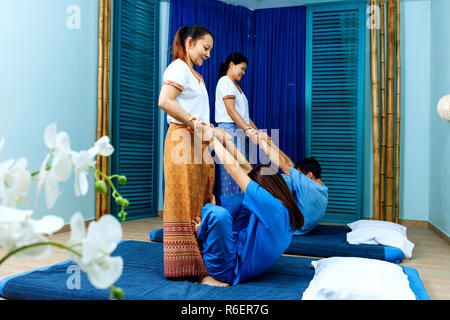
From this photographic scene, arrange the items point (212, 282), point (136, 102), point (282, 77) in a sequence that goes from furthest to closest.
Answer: point (282, 77), point (136, 102), point (212, 282)

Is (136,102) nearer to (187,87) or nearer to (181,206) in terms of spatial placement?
(187,87)

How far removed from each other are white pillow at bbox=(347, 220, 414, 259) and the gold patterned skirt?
130cm

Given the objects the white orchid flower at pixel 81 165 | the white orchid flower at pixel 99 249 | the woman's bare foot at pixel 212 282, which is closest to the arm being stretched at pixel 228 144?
the woman's bare foot at pixel 212 282

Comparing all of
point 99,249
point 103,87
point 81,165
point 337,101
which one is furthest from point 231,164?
point 337,101

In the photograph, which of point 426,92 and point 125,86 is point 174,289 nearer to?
point 125,86

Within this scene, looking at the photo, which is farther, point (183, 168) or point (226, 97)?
point (226, 97)

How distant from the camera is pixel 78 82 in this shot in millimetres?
3553

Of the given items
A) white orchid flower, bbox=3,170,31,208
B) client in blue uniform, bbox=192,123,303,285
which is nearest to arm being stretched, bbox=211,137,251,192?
client in blue uniform, bbox=192,123,303,285

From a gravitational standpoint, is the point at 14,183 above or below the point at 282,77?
below

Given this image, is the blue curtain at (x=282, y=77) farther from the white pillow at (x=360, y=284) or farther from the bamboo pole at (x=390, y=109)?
the white pillow at (x=360, y=284)

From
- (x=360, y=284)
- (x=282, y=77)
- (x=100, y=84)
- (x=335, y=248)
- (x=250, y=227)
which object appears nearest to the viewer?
(x=360, y=284)

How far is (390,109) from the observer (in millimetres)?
3951

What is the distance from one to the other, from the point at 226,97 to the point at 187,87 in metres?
1.15

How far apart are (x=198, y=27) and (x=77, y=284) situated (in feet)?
4.46
